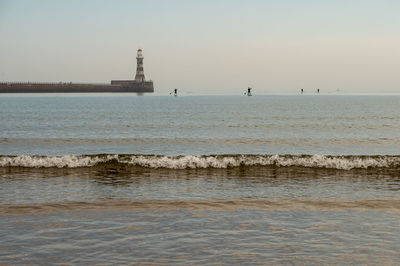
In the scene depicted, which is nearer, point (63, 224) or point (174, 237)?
point (174, 237)

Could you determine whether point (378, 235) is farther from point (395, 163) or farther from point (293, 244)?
point (395, 163)

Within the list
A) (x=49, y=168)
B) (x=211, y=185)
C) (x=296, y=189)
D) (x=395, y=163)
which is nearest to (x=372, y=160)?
(x=395, y=163)

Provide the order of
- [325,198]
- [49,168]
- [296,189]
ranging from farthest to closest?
[49,168], [296,189], [325,198]

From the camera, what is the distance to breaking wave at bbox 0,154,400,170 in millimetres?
19875

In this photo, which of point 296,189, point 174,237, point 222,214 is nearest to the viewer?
point 174,237

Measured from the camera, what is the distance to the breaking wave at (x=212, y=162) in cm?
1988

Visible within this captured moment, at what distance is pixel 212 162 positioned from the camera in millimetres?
20156

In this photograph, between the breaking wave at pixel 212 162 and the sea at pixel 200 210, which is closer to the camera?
the sea at pixel 200 210

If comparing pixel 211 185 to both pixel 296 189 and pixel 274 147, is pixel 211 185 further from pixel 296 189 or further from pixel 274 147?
pixel 274 147

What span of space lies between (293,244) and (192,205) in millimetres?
4099

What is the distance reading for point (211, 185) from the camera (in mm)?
15305

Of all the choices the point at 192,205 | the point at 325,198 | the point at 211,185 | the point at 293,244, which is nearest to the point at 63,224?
the point at 192,205

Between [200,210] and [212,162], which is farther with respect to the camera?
[212,162]

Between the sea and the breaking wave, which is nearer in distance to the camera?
the sea
